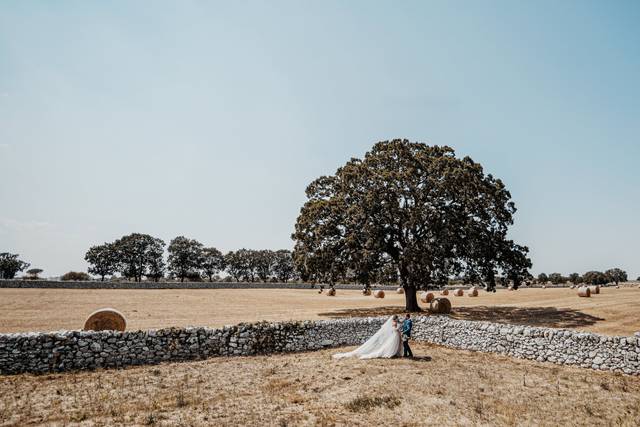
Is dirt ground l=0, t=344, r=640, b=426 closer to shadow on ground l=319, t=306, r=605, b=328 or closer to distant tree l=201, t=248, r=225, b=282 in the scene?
shadow on ground l=319, t=306, r=605, b=328

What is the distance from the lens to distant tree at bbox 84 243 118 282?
131m

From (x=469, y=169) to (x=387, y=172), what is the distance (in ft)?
22.9

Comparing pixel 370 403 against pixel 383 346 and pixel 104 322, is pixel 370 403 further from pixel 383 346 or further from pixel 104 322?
pixel 104 322

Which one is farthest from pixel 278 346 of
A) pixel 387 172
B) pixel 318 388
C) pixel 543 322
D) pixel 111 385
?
pixel 543 322

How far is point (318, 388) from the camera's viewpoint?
1343 cm

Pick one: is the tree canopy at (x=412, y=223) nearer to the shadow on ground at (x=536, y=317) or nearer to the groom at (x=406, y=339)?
the shadow on ground at (x=536, y=317)

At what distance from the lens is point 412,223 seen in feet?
99.1

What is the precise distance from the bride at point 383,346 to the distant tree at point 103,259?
430 feet

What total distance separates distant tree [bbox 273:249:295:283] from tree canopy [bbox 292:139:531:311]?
12643 cm

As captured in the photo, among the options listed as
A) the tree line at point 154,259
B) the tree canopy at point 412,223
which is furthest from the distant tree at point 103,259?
the tree canopy at point 412,223

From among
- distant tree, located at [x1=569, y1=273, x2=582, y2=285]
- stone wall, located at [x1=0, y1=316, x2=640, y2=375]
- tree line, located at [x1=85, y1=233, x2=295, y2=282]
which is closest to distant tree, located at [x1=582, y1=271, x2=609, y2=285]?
distant tree, located at [x1=569, y1=273, x2=582, y2=285]

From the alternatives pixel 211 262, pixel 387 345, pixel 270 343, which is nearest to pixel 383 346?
pixel 387 345

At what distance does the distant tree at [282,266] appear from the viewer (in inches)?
6275

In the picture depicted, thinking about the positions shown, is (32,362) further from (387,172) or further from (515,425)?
(387,172)
